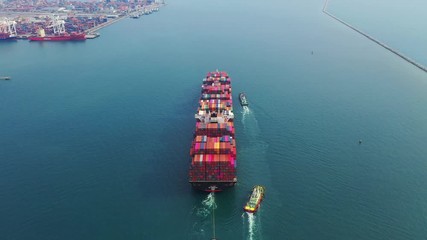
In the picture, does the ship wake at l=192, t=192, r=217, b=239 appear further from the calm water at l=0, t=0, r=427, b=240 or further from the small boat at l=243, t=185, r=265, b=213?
the small boat at l=243, t=185, r=265, b=213

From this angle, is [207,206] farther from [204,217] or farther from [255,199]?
[255,199]

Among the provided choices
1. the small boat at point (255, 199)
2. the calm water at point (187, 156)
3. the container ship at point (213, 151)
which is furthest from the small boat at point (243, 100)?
the small boat at point (255, 199)

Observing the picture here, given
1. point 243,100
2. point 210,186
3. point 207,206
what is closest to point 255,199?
point 207,206

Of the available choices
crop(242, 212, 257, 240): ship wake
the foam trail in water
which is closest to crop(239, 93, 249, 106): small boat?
the foam trail in water

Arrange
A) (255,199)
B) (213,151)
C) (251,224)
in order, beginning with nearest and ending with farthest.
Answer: (251,224) < (255,199) < (213,151)

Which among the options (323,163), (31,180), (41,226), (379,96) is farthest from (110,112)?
(379,96)

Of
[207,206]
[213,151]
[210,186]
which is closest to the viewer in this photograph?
[207,206]
